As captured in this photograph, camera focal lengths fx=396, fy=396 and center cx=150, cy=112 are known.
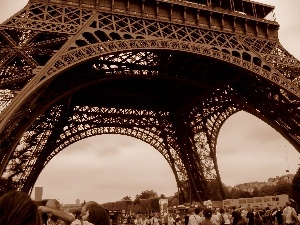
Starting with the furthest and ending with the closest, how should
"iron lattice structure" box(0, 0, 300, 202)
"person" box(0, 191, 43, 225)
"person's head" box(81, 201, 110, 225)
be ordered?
"iron lattice structure" box(0, 0, 300, 202), "person's head" box(81, 201, 110, 225), "person" box(0, 191, 43, 225)

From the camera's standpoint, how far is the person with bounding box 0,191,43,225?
2010 mm

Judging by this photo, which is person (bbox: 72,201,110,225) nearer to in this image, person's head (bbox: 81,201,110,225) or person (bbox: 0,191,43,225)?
person's head (bbox: 81,201,110,225)

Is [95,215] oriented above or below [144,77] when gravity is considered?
below

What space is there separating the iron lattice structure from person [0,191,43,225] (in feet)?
41.9

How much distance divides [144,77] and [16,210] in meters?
21.6

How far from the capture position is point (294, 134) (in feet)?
73.8

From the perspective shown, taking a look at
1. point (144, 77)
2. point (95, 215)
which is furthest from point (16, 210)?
point (144, 77)

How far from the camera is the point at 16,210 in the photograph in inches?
79.5

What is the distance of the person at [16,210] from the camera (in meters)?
2.01

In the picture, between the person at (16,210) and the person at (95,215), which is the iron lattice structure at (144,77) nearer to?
the person at (95,215)

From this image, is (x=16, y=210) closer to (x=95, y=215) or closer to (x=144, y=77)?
(x=95, y=215)

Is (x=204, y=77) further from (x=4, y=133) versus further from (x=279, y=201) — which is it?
(x=279, y=201)

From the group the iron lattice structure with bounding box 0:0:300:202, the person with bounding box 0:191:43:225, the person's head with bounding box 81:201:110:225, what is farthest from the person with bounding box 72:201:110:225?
the iron lattice structure with bounding box 0:0:300:202

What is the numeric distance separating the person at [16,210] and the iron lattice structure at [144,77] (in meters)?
12.8
